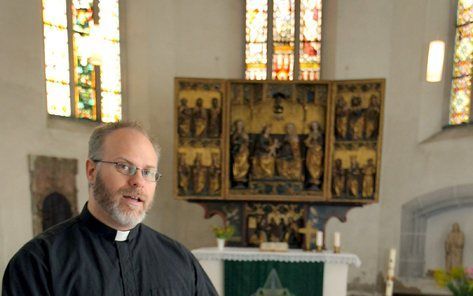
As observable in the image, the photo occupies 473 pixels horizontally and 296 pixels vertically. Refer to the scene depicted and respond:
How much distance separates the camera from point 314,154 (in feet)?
22.3

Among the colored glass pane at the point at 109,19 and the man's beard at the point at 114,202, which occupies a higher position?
the colored glass pane at the point at 109,19

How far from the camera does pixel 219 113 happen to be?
22.3 ft

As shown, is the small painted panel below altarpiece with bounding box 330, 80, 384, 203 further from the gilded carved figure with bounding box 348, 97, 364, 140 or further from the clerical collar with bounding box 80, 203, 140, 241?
the clerical collar with bounding box 80, 203, 140, 241

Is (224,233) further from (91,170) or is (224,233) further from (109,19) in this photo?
(91,170)

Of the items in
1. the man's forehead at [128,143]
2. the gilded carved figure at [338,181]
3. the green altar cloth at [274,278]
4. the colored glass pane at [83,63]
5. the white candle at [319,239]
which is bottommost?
the green altar cloth at [274,278]

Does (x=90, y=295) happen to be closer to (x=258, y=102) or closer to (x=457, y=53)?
(x=258, y=102)

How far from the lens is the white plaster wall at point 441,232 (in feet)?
25.3

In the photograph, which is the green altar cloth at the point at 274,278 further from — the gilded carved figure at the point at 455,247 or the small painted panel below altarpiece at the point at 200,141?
the gilded carved figure at the point at 455,247

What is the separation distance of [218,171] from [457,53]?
5328 millimetres

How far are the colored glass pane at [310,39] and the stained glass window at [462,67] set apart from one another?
106 inches

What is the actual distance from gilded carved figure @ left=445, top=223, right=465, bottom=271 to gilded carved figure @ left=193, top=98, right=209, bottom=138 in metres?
4.82

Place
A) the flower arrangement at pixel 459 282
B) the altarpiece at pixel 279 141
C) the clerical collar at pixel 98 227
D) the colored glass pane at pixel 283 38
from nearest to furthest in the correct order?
the clerical collar at pixel 98 227 → the flower arrangement at pixel 459 282 → the altarpiece at pixel 279 141 → the colored glass pane at pixel 283 38

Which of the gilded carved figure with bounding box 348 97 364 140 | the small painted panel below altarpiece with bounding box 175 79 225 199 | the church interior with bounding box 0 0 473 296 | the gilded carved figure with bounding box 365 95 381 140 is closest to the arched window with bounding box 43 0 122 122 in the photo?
the church interior with bounding box 0 0 473 296

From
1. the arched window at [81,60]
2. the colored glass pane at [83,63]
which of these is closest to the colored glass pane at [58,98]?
the arched window at [81,60]
